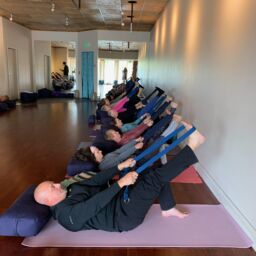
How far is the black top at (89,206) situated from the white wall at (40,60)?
11238 mm

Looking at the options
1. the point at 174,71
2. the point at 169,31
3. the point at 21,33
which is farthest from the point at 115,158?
the point at 21,33

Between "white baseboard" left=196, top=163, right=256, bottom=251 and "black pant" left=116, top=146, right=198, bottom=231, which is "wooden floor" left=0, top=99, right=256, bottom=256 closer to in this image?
"white baseboard" left=196, top=163, right=256, bottom=251

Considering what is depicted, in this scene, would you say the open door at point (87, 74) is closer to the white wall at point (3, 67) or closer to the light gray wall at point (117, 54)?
the white wall at point (3, 67)

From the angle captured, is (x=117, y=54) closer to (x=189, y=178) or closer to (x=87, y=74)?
(x=87, y=74)

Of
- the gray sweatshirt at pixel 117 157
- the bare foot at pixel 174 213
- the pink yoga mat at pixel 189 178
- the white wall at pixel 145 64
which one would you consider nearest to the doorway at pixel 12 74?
the white wall at pixel 145 64

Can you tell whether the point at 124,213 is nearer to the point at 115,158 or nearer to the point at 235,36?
the point at 115,158

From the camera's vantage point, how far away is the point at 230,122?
258cm

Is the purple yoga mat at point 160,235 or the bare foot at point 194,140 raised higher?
the bare foot at point 194,140

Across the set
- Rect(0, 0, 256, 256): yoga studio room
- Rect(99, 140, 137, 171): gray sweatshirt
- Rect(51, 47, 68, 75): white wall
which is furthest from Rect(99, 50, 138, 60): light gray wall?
Rect(99, 140, 137, 171): gray sweatshirt

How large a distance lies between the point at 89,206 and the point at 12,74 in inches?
380

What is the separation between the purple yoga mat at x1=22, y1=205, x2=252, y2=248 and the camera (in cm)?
203

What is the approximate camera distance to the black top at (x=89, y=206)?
1870mm

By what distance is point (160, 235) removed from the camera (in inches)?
84.0

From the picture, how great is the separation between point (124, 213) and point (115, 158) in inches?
34.8
